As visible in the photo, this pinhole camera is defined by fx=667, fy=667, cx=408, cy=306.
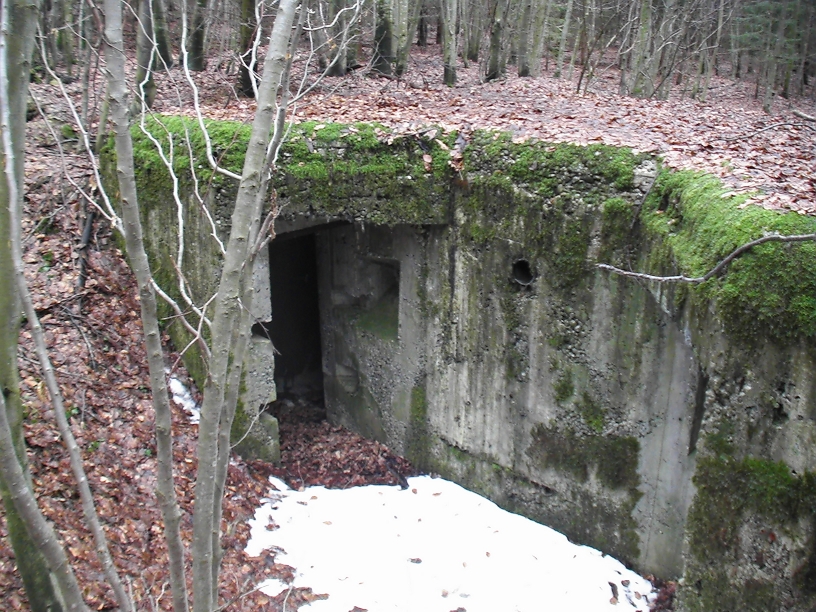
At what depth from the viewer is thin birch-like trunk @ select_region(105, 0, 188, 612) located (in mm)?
2570

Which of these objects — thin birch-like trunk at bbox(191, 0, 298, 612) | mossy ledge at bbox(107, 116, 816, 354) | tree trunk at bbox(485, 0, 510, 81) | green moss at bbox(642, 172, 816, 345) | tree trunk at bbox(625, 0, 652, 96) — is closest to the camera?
thin birch-like trunk at bbox(191, 0, 298, 612)

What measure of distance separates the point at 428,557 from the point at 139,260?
17.6 feet

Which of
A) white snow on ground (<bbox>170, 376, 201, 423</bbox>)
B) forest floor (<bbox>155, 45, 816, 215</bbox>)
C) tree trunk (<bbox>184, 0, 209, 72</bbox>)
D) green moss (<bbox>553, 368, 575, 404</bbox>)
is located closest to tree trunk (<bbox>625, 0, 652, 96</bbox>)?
forest floor (<bbox>155, 45, 816, 215</bbox>)

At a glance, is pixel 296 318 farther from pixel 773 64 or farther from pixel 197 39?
pixel 773 64

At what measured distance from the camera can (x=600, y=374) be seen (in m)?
6.95

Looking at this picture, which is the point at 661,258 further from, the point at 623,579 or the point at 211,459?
the point at 211,459

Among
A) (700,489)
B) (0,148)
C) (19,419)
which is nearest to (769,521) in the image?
(700,489)

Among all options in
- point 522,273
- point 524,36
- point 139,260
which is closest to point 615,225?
point 522,273

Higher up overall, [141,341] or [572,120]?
[572,120]

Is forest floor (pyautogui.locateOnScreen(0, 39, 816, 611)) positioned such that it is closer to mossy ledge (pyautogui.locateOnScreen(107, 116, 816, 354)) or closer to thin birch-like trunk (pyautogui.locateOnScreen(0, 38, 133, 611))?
mossy ledge (pyautogui.locateOnScreen(107, 116, 816, 354))

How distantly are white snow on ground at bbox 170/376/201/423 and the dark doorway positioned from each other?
2.85m

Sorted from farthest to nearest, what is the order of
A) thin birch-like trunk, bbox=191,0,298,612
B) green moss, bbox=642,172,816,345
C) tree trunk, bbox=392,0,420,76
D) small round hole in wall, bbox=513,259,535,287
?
1. tree trunk, bbox=392,0,420,76
2. small round hole in wall, bbox=513,259,535,287
3. green moss, bbox=642,172,816,345
4. thin birch-like trunk, bbox=191,0,298,612

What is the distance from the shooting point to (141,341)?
7.94 meters

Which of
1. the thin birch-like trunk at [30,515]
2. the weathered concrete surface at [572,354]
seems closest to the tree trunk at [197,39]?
the weathered concrete surface at [572,354]
